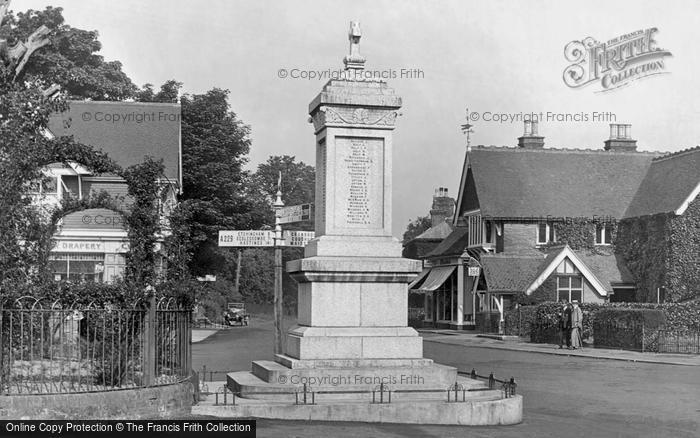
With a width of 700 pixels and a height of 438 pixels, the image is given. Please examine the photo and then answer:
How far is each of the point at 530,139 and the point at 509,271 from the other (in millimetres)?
11944

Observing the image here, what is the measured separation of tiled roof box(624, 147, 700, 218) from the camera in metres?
48.2

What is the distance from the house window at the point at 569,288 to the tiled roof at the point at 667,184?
6.05 m

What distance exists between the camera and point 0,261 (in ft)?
44.7

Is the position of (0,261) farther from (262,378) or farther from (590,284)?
(590,284)

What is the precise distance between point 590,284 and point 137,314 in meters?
36.7

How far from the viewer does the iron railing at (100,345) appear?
42.1ft

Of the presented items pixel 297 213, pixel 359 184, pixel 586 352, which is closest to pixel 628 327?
pixel 586 352

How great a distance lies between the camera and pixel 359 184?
1553cm

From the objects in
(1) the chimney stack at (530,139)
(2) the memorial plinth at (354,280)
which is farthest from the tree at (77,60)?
(2) the memorial plinth at (354,280)

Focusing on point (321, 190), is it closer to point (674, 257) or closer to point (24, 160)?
point (24, 160)

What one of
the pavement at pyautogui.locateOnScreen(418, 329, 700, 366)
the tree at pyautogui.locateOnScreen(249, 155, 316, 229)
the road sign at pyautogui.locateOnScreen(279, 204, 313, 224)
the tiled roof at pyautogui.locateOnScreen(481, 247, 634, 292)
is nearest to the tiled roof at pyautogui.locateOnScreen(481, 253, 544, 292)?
the tiled roof at pyautogui.locateOnScreen(481, 247, 634, 292)

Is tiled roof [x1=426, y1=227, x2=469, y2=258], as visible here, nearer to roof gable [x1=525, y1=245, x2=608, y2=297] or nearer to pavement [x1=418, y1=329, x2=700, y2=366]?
roof gable [x1=525, y1=245, x2=608, y2=297]

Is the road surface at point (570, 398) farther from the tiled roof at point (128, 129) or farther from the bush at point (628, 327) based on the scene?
the tiled roof at point (128, 129)

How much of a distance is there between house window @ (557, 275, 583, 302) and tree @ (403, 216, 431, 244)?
189ft
